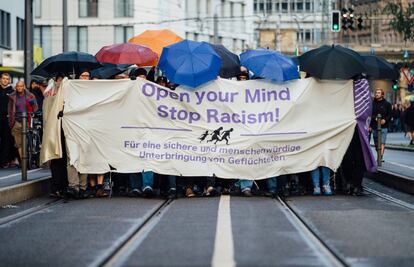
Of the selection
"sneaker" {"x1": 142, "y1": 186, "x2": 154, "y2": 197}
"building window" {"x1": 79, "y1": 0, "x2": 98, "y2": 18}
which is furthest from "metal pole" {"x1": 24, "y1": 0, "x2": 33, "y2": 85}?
"building window" {"x1": 79, "y1": 0, "x2": 98, "y2": 18}

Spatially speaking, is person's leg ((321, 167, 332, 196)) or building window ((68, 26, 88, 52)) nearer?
person's leg ((321, 167, 332, 196))

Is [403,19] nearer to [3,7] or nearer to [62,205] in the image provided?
[3,7]

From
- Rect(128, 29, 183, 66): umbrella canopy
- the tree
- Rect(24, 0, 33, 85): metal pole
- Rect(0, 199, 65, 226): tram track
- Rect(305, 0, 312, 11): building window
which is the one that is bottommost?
Rect(0, 199, 65, 226): tram track

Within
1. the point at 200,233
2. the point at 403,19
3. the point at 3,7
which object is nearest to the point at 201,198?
the point at 200,233

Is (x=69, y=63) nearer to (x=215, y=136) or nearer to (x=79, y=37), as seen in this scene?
(x=215, y=136)

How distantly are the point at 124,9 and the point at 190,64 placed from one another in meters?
74.2

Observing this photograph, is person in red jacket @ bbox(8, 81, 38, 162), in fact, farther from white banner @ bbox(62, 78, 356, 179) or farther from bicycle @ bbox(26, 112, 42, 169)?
white banner @ bbox(62, 78, 356, 179)

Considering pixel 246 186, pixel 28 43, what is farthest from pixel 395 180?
pixel 28 43

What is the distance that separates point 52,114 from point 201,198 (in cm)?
285

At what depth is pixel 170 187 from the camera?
19.3 m

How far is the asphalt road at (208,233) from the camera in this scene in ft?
36.0

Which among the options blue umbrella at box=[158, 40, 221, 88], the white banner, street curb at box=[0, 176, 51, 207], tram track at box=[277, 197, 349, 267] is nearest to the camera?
tram track at box=[277, 197, 349, 267]

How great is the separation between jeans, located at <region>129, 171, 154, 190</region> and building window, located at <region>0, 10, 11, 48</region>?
125 feet

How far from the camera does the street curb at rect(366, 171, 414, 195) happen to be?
67.9 ft
